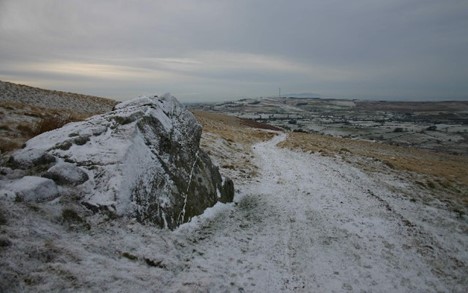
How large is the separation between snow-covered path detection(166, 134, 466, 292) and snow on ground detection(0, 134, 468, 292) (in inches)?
1.3

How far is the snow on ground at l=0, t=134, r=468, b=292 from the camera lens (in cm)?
670

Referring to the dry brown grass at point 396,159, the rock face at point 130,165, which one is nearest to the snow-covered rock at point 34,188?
the rock face at point 130,165

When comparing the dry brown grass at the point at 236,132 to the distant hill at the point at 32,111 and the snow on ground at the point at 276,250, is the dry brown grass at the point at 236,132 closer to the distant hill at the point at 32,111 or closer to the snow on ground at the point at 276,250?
the distant hill at the point at 32,111

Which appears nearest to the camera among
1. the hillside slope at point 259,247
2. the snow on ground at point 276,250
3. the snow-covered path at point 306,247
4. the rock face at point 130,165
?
the hillside slope at point 259,247

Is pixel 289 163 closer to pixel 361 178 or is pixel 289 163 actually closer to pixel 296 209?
pixel 361 178

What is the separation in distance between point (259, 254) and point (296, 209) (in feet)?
16.5

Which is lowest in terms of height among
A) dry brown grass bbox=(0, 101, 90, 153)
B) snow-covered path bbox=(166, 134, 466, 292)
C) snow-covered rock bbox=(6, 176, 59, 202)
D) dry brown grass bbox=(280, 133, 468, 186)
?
dry brown grass bbox=(280, 133, 468, 186)

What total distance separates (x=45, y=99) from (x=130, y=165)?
116ft

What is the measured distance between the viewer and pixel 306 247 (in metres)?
10.4

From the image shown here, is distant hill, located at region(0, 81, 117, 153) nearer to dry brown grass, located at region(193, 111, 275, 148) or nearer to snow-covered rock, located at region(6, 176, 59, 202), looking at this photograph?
snow-covered rock, located at region(6, 176, 59, 202)

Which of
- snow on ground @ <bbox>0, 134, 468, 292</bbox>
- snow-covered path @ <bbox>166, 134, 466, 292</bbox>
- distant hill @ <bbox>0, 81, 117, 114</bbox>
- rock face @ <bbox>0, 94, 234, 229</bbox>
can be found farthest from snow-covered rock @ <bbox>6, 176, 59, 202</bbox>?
distant hill @ <bbox>0, 81, 117, 114</bbox>

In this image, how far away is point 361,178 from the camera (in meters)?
21.1

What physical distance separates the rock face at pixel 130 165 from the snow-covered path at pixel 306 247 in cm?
108

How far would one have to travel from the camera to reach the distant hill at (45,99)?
3455 centimetres
